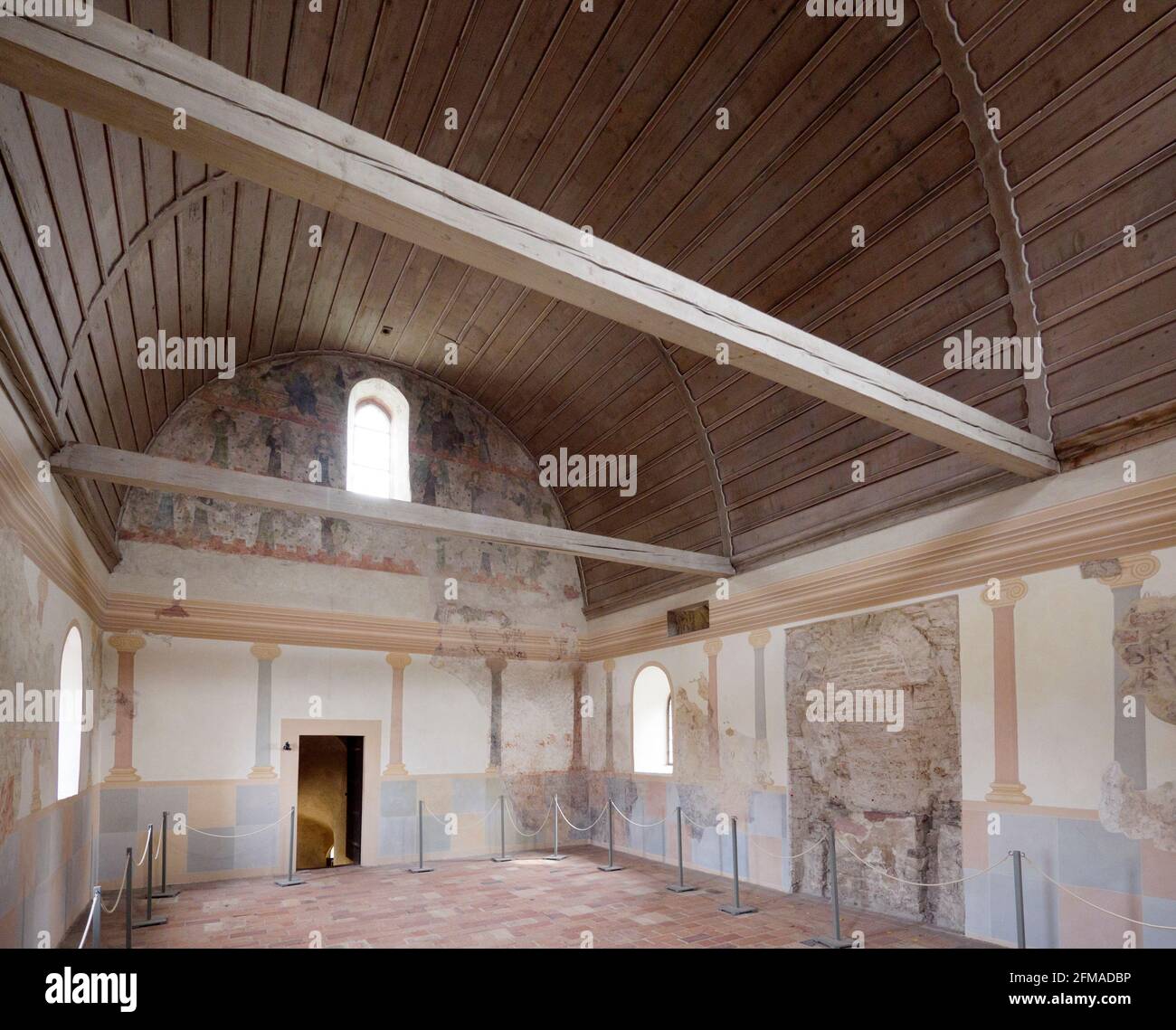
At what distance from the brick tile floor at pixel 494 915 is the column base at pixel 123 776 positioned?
5.69 ft

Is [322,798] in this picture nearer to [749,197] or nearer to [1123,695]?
[749,197]

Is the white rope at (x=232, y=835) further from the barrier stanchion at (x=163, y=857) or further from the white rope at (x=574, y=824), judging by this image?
the white rope at (x=574, y=824)

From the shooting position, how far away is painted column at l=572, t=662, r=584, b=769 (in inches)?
629

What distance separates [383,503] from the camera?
10219 millimetres

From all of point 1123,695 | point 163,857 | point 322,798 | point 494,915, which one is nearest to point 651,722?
point 494,915

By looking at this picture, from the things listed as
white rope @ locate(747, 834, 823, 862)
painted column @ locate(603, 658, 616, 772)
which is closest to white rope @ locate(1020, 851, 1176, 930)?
white rope @ locate(747, 834, 823, 862)

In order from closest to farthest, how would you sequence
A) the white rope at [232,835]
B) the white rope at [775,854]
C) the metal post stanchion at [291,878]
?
the white rope at [775,854] < the metal post stanchion at [291,878] < the white rope at [232,835]

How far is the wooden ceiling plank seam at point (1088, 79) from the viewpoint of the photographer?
6414mm

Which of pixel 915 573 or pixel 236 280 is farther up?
pixel 236 280

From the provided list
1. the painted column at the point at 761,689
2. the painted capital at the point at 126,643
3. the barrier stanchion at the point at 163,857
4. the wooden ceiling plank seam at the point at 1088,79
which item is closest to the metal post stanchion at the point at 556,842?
the painted column at the point at 761,689

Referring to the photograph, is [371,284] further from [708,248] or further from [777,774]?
[777,774]
